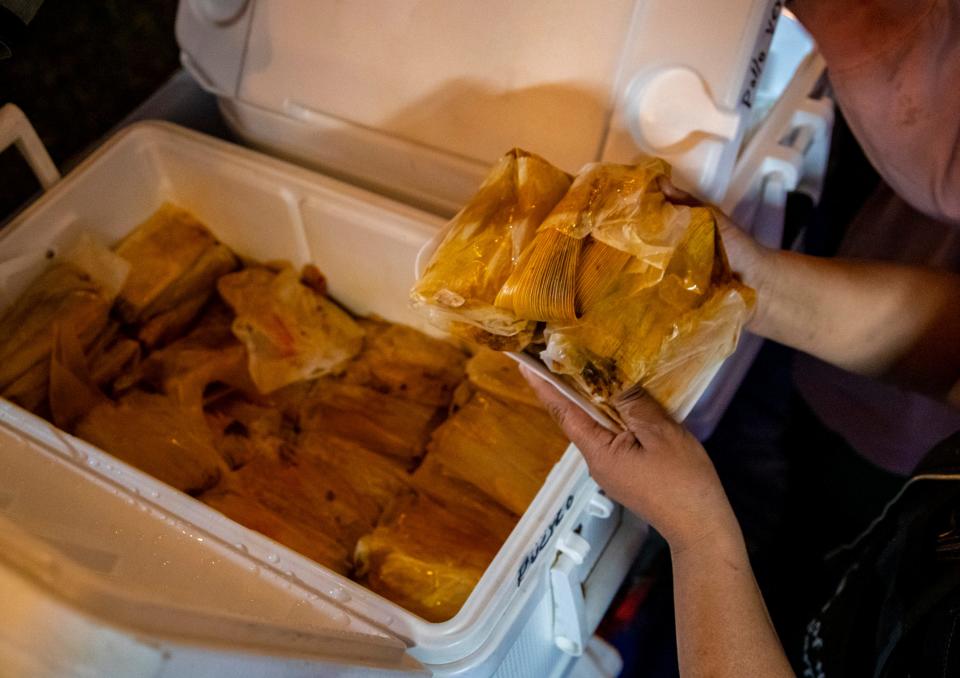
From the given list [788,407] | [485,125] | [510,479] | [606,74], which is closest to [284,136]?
[485,125]

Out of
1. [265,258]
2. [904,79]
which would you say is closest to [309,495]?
[265,258]

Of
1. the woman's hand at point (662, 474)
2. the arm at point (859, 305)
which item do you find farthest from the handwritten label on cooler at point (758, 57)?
the woman's hand at point (662, 474)

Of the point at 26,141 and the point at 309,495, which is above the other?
the point at 26,141

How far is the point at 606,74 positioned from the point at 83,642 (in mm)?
740

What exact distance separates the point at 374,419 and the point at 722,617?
50 cm

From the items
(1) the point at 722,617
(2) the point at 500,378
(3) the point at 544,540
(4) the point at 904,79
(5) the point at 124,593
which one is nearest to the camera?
(5) the point at 124,593

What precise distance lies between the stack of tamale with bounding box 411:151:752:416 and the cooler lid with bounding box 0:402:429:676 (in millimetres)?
270

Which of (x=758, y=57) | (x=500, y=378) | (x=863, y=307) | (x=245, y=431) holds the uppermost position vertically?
(x=758, y=57)

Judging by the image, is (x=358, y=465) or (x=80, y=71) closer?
(x=358, y=465)

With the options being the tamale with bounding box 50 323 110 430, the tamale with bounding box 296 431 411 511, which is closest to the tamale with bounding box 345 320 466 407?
the tamale with bounding box 296 431 411 511

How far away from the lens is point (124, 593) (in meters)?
0.39

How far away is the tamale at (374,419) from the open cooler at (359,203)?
0.46 ft

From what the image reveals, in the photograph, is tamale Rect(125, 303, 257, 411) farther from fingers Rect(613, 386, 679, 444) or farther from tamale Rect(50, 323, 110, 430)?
fingers Rect(613, 386, 679, 444)

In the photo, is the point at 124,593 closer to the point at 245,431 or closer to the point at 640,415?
the point at 640,415
